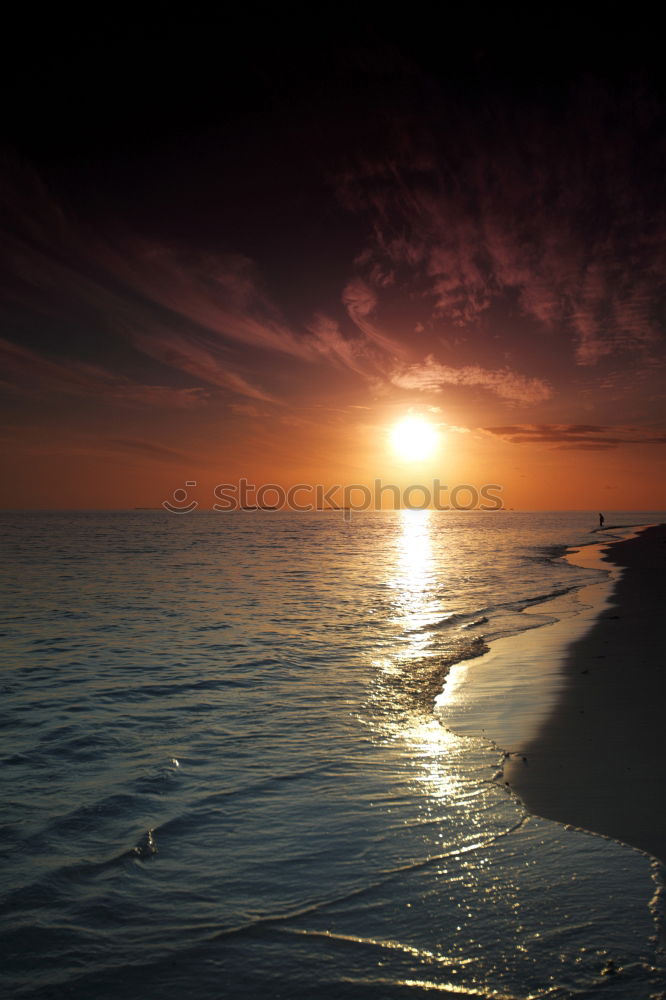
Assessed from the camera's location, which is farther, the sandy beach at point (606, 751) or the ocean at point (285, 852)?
the sandy beach at point (606, 751)

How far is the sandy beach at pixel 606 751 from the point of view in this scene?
6120 millimetres

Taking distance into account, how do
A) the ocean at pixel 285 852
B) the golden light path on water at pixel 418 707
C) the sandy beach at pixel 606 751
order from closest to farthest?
the ocean at pixel 285 852 → the sandy beach at pixel 606 751 → the golden light path on water at pixel 418 707

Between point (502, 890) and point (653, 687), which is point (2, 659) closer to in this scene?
point (502, 890)

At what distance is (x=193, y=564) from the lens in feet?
141

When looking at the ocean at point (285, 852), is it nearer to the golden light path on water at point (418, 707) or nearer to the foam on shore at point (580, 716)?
the golden light path on water at point (418, 707)

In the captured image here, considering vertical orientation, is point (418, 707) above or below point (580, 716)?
below

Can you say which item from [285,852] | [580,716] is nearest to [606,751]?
[580,716]

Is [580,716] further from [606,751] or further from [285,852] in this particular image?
[285,852]

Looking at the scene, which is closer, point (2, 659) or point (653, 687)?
point (653, 687)

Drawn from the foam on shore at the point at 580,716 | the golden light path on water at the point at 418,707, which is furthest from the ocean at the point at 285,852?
the foam on shore at the point at 580,716

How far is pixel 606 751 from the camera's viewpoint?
26.1ft

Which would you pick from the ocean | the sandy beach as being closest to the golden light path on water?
the ocean

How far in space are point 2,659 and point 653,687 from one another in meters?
14.5

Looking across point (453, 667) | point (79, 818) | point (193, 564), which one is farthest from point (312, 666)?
point (193, 564)
